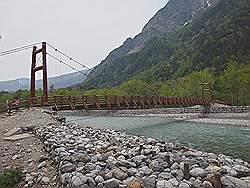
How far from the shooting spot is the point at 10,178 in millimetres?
9000

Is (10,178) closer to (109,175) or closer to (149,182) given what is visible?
(109,175)

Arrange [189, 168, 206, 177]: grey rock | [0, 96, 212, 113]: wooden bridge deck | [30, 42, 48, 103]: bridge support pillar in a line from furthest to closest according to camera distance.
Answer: [30, 42, 48, 103]: bridge support pillar → [0, 96, 212, 113]: wooden bridge deck → [189, 168, 206, 177]: grey rock

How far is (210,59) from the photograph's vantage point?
387 ft

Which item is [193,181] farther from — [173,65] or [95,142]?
[173,65]

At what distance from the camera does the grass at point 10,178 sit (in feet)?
29.1

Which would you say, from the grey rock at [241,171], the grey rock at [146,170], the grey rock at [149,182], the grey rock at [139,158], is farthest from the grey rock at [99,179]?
the grey rock at [241,171]

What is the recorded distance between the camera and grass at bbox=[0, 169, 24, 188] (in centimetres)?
887

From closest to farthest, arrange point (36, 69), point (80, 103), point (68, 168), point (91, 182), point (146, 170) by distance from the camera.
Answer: point (91, 182), point (68, 168), point (146, 170), point (80, 103), point (36, 69)

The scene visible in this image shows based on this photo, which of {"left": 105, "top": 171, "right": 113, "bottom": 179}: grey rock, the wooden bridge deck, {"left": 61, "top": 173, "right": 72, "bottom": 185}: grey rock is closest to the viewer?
{"left": 61, "top": 173, "right": 72, "bottom": 185}: grey rock

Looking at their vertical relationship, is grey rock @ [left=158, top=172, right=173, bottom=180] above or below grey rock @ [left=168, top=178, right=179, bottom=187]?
above

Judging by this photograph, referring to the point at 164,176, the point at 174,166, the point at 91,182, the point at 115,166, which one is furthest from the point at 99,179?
the point at 174,166

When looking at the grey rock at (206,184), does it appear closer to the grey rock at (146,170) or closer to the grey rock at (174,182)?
the grey rock at (174,182)

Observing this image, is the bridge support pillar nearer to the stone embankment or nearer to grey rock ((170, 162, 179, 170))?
the stone embankment

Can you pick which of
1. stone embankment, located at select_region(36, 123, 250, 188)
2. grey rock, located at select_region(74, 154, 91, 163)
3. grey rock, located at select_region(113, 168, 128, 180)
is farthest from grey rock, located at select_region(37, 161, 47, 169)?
grey rock, located at select_region(113, 168, 128, 180)
